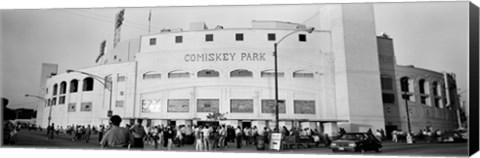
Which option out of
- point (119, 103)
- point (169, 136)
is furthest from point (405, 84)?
point (119, 103)

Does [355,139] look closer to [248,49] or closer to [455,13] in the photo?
[455,13]

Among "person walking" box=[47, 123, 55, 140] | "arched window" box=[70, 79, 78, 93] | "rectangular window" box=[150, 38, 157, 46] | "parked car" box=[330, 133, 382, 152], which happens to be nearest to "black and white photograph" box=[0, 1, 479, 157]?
"person walking" box=[47, 123, 55, 140]

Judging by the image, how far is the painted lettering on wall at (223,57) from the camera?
20.8 m

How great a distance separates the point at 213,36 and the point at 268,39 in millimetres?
Answer: 3344

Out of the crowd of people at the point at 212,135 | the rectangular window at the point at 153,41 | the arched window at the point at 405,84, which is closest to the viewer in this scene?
the crowd of people at the point at 212,135

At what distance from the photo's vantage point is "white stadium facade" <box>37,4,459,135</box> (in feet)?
70.4

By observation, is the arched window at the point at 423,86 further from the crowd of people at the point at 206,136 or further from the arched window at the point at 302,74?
the crowd of people at the point at 206,136

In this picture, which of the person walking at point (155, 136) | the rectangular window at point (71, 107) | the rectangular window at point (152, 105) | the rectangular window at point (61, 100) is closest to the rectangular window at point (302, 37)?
the rectangular window at point (152, 105)

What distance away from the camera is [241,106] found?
2222cm

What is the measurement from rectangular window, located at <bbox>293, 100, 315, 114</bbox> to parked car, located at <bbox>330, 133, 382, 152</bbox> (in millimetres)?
6389

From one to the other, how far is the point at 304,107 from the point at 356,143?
7.30 metres

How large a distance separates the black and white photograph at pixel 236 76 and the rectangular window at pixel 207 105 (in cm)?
6

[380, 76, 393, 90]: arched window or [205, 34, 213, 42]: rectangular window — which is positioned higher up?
[205, 34, 213, 42]: rectangular window

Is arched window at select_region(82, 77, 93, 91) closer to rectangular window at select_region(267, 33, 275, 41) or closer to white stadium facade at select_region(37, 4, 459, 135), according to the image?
white stadium facade at select_region(37, 4, 459, 135)
